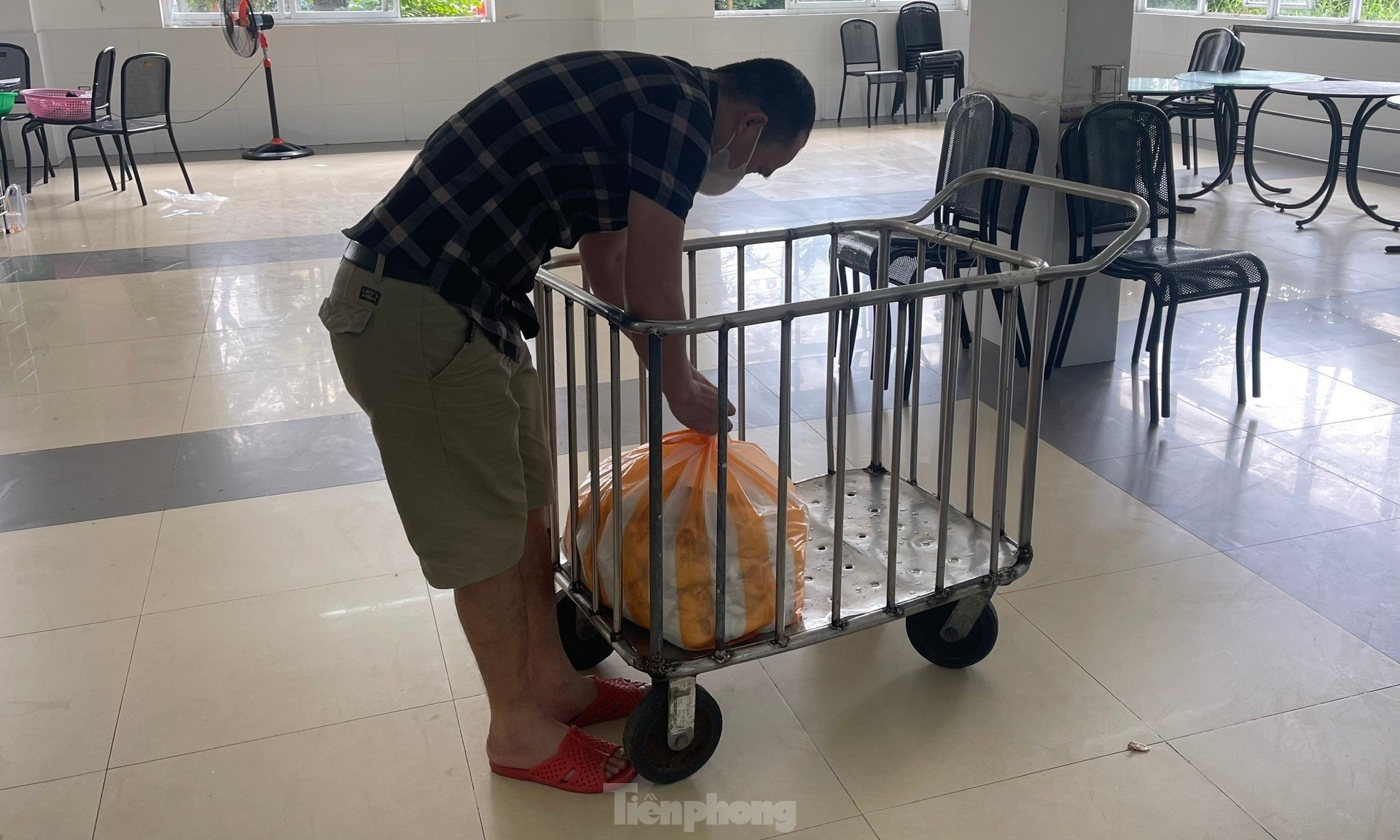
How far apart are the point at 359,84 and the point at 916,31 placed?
490 cm

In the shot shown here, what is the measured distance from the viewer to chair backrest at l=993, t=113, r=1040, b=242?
3.87 m

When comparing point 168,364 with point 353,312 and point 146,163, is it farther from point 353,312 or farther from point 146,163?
point 146,163

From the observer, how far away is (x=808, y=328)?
466 centimetres

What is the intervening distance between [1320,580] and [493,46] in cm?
854

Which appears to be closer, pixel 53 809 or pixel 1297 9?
pixel 53 809

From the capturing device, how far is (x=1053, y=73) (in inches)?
152

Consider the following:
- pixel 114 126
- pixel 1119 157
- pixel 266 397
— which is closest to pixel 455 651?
pixel 266 397

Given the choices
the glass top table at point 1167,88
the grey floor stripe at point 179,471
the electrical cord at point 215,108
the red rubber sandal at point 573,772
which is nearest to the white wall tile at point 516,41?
the electrical cord at point 215,108

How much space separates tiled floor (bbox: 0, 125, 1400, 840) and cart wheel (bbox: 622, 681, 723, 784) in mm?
35

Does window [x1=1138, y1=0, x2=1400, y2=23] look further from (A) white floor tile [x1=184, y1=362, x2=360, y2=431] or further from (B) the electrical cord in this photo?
(B) the electrical cord

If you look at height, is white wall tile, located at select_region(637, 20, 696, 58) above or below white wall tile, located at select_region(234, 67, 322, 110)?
above

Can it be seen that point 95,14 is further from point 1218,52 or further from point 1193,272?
point 1193,272

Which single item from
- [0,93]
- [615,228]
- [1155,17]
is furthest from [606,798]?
[1155,17]

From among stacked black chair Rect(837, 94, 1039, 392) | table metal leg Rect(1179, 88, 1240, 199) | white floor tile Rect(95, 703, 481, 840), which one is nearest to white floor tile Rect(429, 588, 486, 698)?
white floor tile Rect(95, 703, 481, 840)
